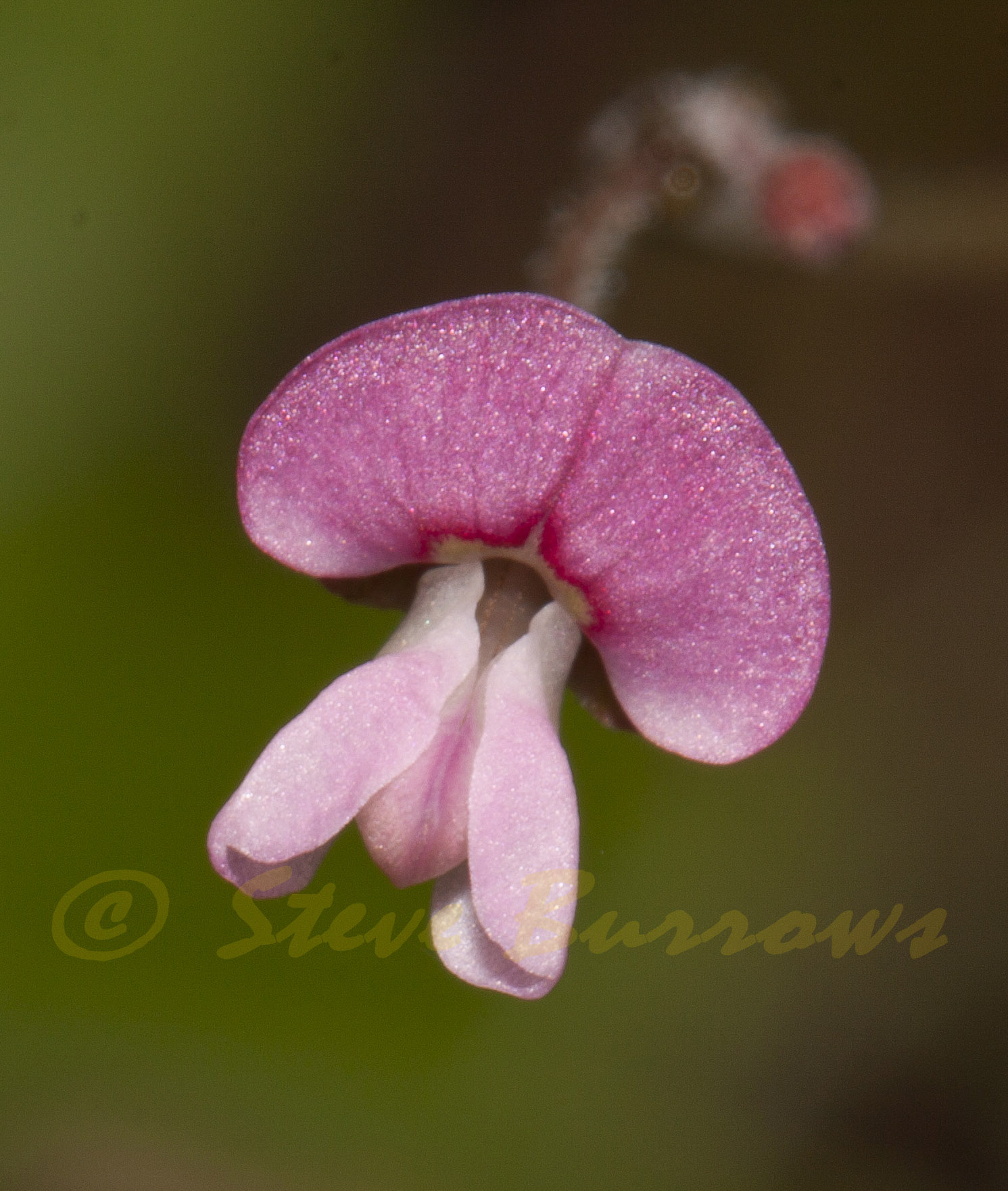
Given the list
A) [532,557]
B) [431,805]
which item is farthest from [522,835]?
[532,557]

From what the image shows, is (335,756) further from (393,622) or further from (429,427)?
(393,622)

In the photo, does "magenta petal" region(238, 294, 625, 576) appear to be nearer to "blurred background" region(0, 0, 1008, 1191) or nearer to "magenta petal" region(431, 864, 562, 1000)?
"magenta petal" region(431, 864, 562, 1000)

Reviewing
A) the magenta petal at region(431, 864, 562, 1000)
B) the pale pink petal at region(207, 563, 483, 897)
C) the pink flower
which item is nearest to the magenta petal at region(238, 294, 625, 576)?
the pink flower

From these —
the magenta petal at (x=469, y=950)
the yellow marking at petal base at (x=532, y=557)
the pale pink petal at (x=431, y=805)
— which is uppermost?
the yellow marking at petal base at (x=532, y=557)

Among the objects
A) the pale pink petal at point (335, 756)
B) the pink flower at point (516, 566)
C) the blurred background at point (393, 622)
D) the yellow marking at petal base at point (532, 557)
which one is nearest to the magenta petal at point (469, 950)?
the pink flower at point (516, 566)

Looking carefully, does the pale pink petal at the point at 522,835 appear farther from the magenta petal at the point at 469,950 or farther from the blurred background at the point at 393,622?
the blurred background at the point at 393,622

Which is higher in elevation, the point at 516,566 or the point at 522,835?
the point at 516,566
